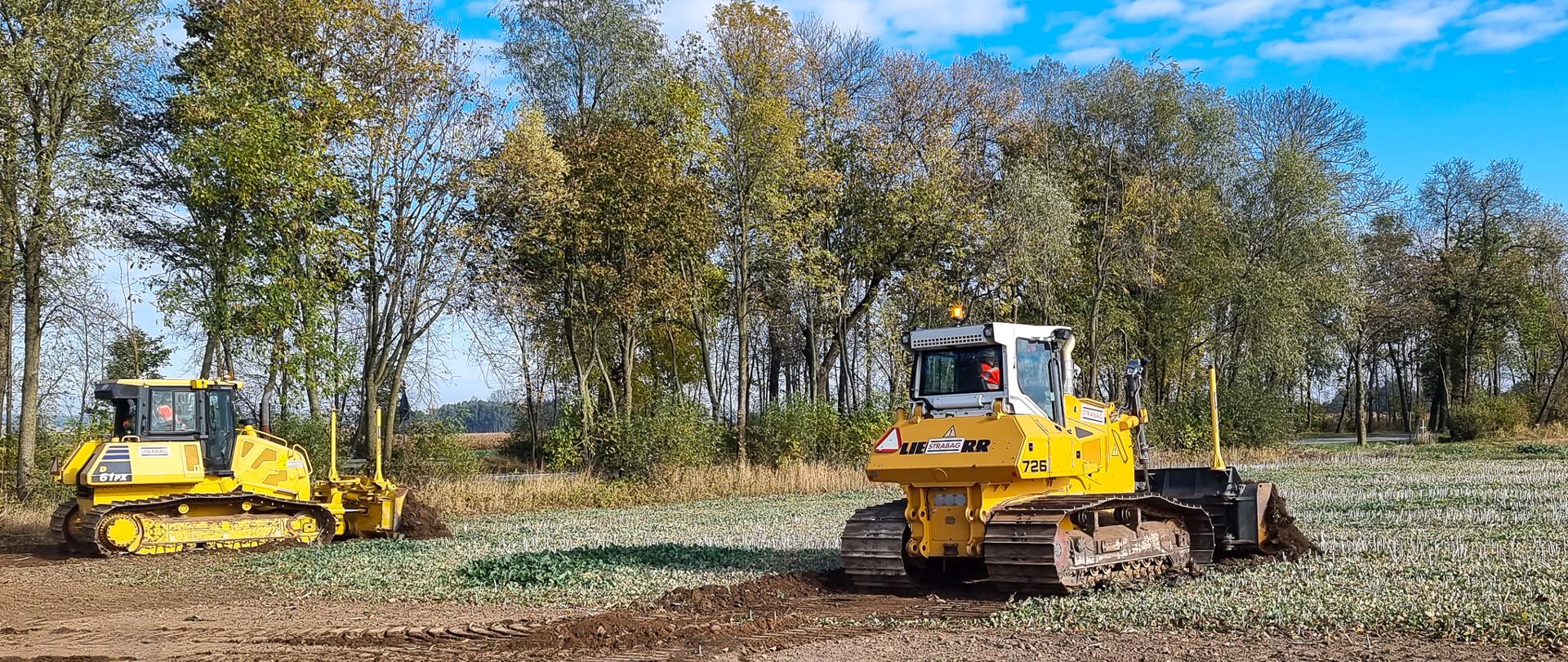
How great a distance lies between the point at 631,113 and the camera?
33469 mm

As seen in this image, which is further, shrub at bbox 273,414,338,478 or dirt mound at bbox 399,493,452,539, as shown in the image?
shrub at bbox 273,414,338,478

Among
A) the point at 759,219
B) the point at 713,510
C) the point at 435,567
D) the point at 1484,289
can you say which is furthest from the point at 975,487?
the point at 1484,289

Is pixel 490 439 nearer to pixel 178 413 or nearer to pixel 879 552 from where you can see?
pixel 178 413

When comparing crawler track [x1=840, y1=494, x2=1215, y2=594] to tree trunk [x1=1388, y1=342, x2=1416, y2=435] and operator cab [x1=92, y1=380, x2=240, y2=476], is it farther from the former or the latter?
tree trunk [x1=1388, y1=342, x2=1416, y2=435]

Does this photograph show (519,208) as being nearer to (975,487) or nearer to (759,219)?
(759,219)

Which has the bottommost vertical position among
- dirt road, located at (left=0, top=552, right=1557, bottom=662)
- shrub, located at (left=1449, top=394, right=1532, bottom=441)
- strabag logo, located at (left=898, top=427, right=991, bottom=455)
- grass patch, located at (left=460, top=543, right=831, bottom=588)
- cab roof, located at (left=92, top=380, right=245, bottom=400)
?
dirt road, located at (left=0, top=552, right=1557, bottom=662)

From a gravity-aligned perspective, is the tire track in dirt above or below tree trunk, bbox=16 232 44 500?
below

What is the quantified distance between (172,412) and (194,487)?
116 centimetres

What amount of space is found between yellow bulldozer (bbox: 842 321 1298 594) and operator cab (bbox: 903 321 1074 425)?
0.05 feet

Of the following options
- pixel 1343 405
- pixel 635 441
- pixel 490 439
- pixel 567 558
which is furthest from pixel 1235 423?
pixel 1343 405

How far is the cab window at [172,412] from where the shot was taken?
18297mm

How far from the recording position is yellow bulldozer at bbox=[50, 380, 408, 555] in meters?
17.8

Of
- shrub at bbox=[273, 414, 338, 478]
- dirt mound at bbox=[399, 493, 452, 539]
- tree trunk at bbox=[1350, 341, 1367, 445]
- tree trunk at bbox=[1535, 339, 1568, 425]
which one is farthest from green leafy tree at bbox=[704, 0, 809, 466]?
tree trunk at bbox=[1535, 339, 1568, 425]

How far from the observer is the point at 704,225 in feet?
100
